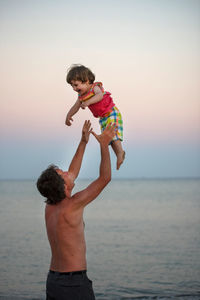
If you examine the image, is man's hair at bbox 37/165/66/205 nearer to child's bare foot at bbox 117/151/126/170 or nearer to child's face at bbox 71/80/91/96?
child's bare foot at bbox 117/151/126/170

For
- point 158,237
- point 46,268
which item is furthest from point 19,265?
point 158,237

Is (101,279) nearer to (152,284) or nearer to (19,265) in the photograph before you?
(152,284)

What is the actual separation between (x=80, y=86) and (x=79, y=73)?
15cm

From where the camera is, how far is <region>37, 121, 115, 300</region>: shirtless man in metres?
4.16

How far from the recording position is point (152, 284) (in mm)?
12734

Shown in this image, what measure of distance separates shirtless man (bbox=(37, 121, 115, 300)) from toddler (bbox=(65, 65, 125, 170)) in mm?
588

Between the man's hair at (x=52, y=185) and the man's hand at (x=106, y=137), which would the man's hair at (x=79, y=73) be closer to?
the man's hand at (x=106, y=137)

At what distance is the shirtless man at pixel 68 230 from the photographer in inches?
164

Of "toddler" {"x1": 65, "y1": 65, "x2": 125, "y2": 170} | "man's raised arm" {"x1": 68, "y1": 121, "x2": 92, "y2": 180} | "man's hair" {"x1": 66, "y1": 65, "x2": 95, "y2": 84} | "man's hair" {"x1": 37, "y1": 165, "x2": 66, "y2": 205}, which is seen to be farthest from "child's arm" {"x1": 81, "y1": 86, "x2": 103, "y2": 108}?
"man's hair" {"x1": 37, "y1": 165, "x2": 66, "y2": 205}

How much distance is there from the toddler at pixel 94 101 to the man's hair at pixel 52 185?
71 centimetres

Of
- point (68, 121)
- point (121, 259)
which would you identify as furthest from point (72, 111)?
point (121, 259)

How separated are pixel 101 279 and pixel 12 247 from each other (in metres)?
6.57

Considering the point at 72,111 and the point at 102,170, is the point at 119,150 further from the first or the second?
the point at 102,170

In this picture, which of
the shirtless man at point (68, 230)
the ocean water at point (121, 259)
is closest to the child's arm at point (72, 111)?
the shirtless man at point (68, 230)
